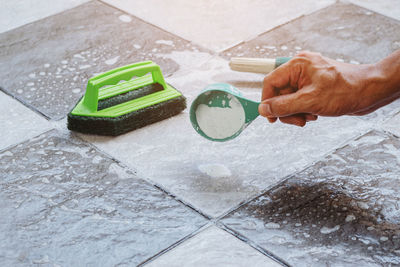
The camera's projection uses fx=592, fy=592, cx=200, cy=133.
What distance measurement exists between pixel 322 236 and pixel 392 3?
169 centimetres

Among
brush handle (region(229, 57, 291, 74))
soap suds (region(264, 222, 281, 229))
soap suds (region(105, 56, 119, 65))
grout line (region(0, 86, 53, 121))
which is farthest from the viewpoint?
soap suds (region(105, 56, 119, 65))

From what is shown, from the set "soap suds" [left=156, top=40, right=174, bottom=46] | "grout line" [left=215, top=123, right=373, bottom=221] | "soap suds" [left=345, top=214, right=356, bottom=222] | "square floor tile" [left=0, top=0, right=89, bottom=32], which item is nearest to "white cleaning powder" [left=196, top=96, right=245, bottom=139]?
"grout line" [left=215, top=123, right=373, bottom=221]

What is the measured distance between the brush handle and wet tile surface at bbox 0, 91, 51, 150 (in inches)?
29.3

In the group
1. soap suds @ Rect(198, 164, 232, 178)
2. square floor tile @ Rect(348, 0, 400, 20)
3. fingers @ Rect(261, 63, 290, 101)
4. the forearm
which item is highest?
the forearm

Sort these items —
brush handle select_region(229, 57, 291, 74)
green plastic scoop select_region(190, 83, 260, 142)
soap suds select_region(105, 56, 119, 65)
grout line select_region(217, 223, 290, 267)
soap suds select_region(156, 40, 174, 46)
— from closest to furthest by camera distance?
grout line select_region(217, 223, 290, 267) → green plastic scoop select_region(190, 83, 260, 142) → brush handle select_region(229, 57, 291, 74) → soap suds select_region(105, 56, 119, 65) → soap suds select_region(156, 40, 174, 46)

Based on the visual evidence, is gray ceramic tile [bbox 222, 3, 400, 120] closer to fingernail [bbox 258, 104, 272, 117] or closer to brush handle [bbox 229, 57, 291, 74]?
brush handle [bbox 229, 57, 291, 74]

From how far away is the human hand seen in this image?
5.46 feet

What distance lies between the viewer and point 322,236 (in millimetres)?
1603

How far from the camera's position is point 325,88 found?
1.66 metres

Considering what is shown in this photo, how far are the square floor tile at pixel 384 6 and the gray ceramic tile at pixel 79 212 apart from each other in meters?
1.60

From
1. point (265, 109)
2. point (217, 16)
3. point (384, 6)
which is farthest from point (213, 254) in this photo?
point (384, 6)

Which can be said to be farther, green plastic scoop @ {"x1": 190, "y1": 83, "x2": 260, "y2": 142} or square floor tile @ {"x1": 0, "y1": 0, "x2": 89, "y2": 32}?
square floor tile @ {"x1": 0, "y1": 0, "x2": 89, "y2": 32}

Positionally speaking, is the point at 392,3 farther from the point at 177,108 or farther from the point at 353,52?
the point at 177,108

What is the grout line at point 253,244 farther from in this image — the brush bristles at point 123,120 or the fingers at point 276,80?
the brush bristles at point 123,120
